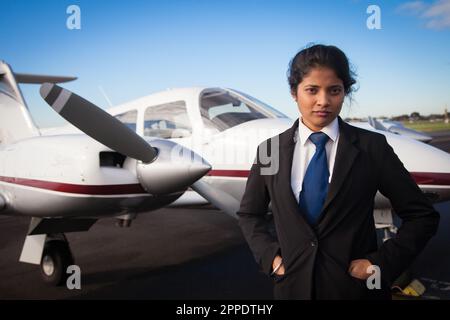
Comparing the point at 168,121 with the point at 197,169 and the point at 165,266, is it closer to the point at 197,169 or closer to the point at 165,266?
the point at 197,169

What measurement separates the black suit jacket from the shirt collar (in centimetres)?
5

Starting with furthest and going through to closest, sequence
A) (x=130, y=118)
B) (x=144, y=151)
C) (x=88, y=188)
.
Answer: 1. (x=130, y=118)
2. (x=88, y=188)
3. (x=144, y=151)

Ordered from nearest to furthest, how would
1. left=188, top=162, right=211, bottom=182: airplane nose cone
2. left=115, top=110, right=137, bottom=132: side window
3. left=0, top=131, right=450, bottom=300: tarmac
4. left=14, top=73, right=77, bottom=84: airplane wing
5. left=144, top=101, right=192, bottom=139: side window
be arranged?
1. left=188, top=162, right=211, bottom=182: airplane nose cone
2. left=0, top=131, right=450, bottom=300: tarmac
3. left=144, top=101, right=192, bottom=139: side window
4. left=115, top=110, right=137, bottom=132: side window
5. left=14, top=73, right=77, bottom=84: airplane wing

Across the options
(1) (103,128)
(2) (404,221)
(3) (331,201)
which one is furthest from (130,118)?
(2) (404,221)

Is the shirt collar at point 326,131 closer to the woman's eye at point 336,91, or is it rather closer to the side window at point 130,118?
the woman's eye at point 336,91

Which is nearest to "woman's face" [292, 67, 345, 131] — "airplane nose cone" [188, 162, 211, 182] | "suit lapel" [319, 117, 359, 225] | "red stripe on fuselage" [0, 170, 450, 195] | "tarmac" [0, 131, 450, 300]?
"suit lapel" [319, 117, 359, 225]

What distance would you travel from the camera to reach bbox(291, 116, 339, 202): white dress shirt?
1560 millimetres

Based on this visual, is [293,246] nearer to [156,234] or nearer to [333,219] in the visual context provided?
[333,219]

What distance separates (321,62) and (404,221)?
2.47ft

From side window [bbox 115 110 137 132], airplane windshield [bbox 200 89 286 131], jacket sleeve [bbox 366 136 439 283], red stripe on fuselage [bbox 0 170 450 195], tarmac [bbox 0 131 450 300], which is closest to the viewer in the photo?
jacket sleeve [bbox 366 136 439 283]

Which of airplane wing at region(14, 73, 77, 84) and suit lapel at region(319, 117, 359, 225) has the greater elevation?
airplane wing at region(14, 73, 77, 84)

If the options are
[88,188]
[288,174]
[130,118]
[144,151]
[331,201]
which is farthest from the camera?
[130,118]

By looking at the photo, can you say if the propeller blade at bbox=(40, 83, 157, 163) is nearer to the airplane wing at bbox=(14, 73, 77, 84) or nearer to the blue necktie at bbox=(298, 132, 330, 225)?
the blue necktie at bbox=(298, 132, 330, 225)

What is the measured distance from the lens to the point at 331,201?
143cm
